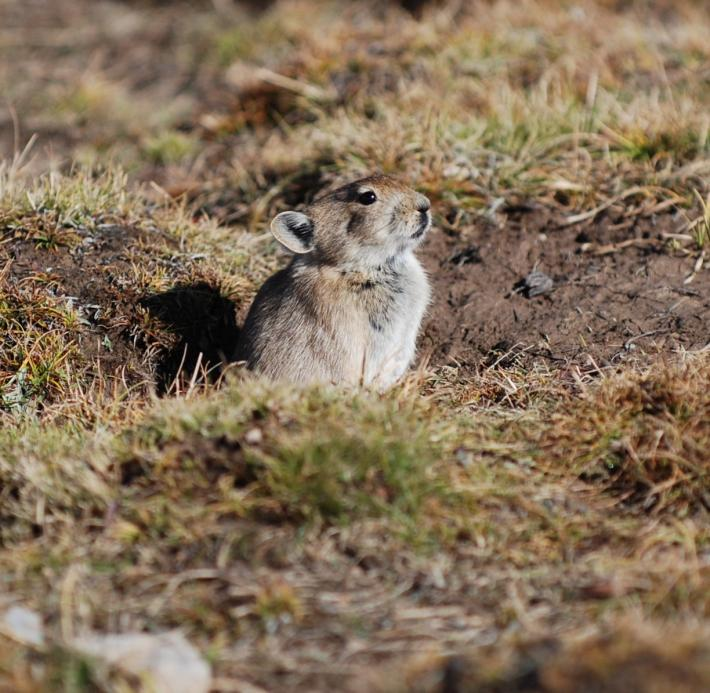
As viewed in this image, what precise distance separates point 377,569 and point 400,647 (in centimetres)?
47

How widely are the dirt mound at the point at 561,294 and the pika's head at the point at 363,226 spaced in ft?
2.72

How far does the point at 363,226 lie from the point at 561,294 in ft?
4.92

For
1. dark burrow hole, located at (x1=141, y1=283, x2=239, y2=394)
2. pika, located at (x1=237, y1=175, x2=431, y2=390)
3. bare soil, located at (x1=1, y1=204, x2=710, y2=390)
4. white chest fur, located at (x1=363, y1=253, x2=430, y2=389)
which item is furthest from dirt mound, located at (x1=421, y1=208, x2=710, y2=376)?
dark burrow hole, located at (x1=141, y1=283, x2=239, y2=394)

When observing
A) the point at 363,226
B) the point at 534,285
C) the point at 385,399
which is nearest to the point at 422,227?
the point at 363,226

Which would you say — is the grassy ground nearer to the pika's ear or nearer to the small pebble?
the small pebble

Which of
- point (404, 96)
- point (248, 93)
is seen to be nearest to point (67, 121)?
point (248, 93)

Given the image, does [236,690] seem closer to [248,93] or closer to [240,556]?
[240,556]

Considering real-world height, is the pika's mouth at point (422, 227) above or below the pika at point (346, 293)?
above

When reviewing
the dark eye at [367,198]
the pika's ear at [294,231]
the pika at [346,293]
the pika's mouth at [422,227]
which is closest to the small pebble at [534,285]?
the pika at [346,293]

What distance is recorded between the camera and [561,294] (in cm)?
682

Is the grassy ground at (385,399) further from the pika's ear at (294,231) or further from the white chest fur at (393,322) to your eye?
the pika's ear at (294,231)

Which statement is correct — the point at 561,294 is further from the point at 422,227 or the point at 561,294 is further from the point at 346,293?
the point at 346,293

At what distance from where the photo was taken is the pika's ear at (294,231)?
6.18m

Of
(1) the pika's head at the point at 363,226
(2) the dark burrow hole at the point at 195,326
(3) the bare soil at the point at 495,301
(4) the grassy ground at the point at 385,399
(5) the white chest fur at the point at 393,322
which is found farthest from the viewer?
(2) the dark burrow hole at the point at 195,326
